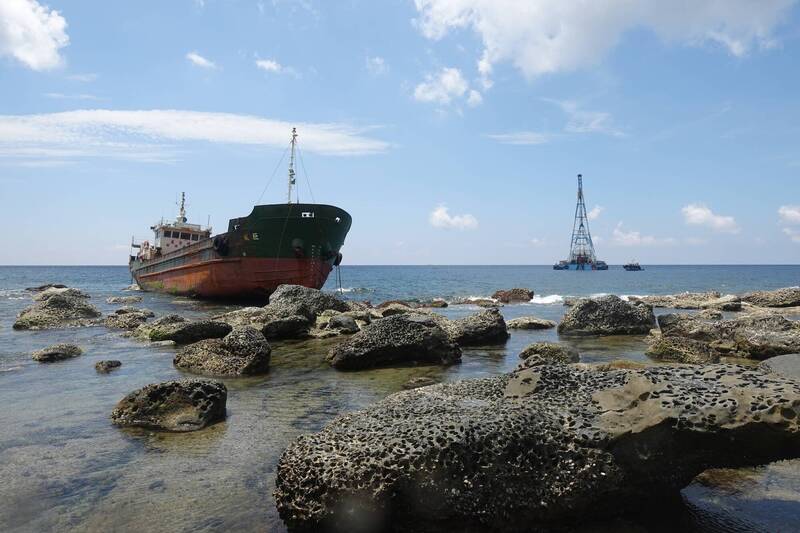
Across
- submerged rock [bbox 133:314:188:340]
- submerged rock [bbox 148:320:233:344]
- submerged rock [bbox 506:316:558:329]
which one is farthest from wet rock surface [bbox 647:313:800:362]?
submerged rock [bbox 133:314:188:340]

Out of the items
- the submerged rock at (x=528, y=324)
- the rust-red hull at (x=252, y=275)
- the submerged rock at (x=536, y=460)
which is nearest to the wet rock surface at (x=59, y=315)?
the rust-red hull at (x=252, y=275)

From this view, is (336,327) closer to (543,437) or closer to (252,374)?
(252,374)

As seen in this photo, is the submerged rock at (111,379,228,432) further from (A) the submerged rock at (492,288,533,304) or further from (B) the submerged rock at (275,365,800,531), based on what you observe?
(A) the submerged rock at (492,288,533,304)

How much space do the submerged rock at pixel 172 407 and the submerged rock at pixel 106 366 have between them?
4166mm

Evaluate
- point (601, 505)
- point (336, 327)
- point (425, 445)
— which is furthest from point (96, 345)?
point (601, 505)

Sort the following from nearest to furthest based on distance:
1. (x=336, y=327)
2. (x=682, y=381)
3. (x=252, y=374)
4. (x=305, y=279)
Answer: (x=682, y=381)
(x=252, y=374)
(x=336, y=327)
(x=305, y=279)

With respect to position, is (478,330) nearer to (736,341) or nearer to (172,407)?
(736,341)

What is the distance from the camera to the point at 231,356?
11.3m

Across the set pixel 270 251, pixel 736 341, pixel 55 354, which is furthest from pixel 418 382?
Result: pixel 270 251

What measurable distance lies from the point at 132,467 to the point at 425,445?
3430 mm

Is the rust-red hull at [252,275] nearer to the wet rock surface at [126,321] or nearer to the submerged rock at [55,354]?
the wet rock surface at [126,321]

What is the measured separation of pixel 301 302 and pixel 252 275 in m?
13.2

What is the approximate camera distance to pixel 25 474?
5.54m

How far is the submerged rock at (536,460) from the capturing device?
4.22 m
